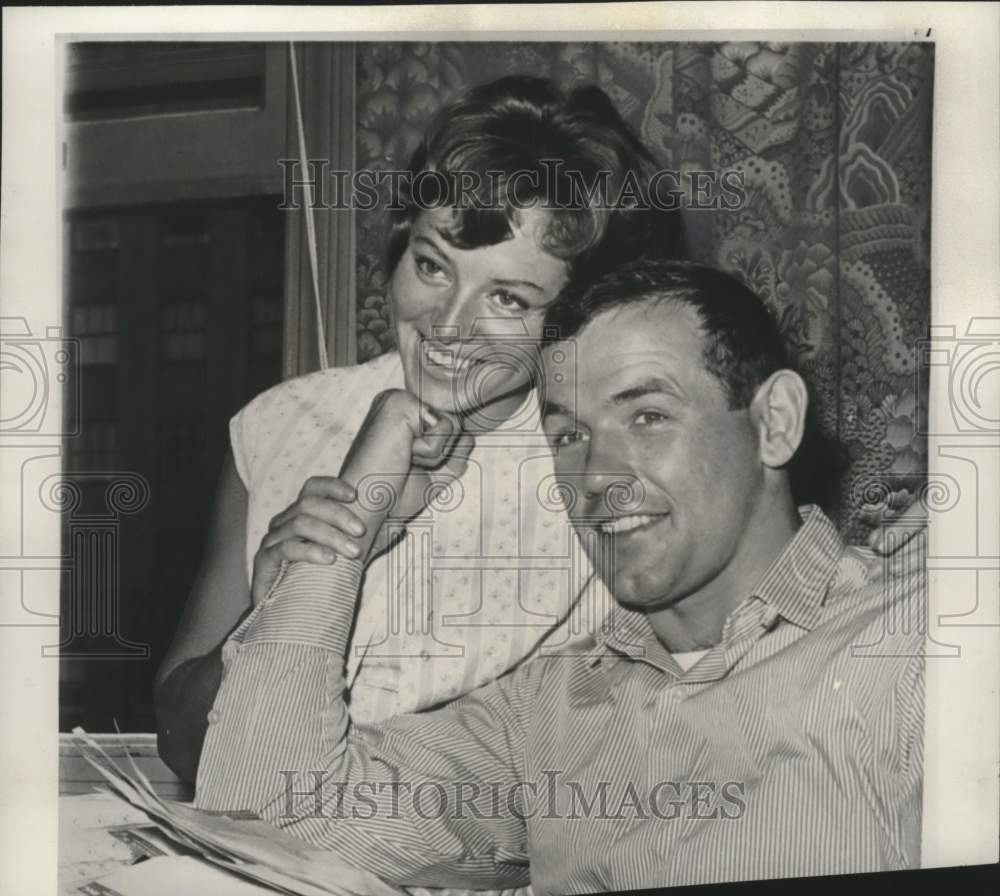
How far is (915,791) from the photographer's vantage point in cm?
267

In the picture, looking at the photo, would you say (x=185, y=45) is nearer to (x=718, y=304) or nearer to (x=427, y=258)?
(x=427, y=258)

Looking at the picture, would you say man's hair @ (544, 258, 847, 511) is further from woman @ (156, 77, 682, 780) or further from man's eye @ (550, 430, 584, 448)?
man's eye @ (550, 430, 584, 448)

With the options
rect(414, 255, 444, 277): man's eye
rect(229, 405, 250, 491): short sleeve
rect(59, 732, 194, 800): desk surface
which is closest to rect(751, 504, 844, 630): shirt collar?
rect(414, 255, 444, 277): man's eye

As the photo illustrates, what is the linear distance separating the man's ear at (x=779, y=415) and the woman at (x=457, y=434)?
0.38m

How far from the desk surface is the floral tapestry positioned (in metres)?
1.03

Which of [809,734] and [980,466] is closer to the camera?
[809,734]

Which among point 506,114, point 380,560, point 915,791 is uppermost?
point 506,114

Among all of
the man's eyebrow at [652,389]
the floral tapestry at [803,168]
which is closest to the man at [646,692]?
the man's eyebrow at [652,389]

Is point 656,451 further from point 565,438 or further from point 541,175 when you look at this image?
point 541,175

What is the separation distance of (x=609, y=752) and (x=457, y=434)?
0.79 metres

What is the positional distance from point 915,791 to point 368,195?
182 cm

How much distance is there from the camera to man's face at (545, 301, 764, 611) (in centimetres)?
259

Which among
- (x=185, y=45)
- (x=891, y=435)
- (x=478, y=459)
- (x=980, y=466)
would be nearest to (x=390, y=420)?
(x=478, y=459)

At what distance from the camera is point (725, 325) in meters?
2.63
